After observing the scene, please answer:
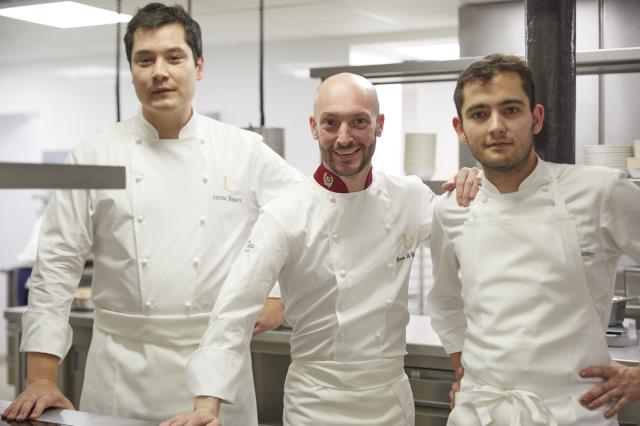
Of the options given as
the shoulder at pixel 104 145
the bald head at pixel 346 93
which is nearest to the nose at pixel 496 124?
the bald head at pixel 346 93

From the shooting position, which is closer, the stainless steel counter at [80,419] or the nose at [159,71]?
the stainless steel counter at [80,419]

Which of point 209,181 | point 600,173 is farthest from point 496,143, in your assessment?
point 209,181

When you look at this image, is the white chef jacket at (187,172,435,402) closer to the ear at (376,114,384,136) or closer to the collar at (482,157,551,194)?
the ear at (376,114,384,136)

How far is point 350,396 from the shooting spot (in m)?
1.97

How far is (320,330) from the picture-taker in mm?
2010

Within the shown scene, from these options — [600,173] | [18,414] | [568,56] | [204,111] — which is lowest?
[18,414]

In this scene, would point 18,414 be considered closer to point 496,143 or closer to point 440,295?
point 440,295

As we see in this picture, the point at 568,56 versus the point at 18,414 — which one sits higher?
the point at 568,56

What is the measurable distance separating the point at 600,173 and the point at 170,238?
1.11m

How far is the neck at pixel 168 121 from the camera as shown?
2.25m

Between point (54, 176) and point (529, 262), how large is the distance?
107 cm

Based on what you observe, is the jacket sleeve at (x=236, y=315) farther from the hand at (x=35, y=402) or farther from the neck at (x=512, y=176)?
the neck at (x=512, y=176)

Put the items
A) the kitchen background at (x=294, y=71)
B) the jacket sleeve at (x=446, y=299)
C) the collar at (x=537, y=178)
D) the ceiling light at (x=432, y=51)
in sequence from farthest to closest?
the ceiling light at (x=432, y=51) → the kitchen background at (x=294, y=71) → the jacket sleeve at (x=446, y=299) → the collar at (x=537, y=178)

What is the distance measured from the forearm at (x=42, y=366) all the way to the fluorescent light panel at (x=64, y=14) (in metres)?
3.64
